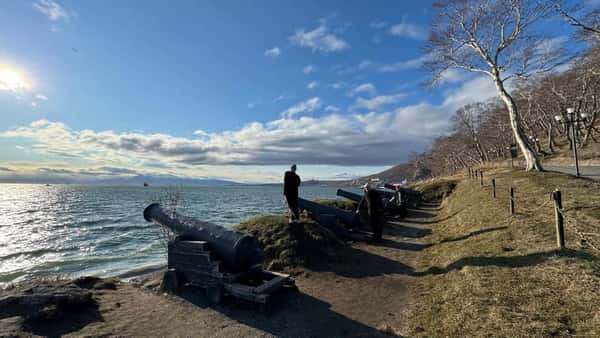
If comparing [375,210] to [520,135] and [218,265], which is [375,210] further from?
[520,135]

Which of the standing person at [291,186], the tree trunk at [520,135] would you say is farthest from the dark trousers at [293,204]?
the tree trunk at [520,135]

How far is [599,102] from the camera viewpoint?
42.5 meters

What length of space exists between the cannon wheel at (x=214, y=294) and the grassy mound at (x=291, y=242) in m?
2.33

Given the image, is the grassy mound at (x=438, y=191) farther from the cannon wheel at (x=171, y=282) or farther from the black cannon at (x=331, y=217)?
the cannon wheel at (x=171, y=282)

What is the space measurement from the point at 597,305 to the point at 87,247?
2011 cm

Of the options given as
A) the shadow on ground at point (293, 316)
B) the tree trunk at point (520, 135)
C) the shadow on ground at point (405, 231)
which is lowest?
the shadow on ground at point (293, 316)

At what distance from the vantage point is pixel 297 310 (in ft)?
19.7

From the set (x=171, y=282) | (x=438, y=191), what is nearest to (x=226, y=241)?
(x=171, y=282)

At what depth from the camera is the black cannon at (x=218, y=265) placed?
6.33 metres

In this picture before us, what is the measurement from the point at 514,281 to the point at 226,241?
5566 millimetres

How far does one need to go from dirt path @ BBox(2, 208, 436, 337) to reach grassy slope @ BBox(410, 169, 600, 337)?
0.66 m

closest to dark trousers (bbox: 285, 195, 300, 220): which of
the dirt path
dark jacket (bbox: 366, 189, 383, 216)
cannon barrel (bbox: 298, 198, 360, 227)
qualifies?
cannon barrel (bbox: 298, 198, 360, 227)

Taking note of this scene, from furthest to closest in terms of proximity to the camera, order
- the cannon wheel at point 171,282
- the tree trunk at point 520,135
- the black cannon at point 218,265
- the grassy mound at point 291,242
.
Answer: the tree trunk at point 520,135 → the grassy mound at point 291,242 → the cannon wheel at point 171,282 → the black cannon at point 218,265

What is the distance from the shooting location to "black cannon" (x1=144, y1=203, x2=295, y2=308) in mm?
6326
